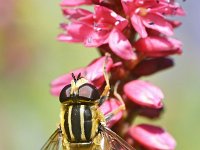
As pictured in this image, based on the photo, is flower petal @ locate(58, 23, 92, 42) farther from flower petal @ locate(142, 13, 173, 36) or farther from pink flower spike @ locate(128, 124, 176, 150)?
pink flower spike @ locate(128, 124, 176, 150)

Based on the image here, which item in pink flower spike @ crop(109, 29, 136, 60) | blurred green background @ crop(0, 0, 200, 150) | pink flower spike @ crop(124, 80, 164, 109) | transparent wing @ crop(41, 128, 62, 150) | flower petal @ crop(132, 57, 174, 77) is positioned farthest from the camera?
blurred green background @ crop(0, 0, 200, 150)

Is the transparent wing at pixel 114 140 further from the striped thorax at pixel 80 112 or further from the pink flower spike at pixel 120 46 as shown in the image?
the pink flower spike at pixel 120 46

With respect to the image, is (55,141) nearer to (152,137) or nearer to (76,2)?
(152,137)

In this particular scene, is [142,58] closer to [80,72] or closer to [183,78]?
[80,72]

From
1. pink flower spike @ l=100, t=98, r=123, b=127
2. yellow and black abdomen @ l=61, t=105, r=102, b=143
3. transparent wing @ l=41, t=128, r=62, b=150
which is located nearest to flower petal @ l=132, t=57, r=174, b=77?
pink flower spike @ l=100, t=98, r=123, b=127

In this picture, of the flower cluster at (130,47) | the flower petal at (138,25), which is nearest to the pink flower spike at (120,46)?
the flower cluster at (130,47)

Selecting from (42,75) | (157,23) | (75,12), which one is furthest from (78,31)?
(42,75)
